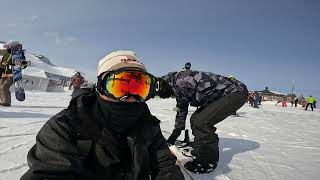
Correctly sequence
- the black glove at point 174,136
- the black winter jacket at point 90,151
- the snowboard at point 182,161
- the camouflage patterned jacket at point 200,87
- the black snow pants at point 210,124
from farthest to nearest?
the black glove at point 174,136 → the camouflage patterned jacket at point 200,87 → the black snow pants at point 210,124 → the snowboard at point 182,161 → the black winter jacket at point 90,151

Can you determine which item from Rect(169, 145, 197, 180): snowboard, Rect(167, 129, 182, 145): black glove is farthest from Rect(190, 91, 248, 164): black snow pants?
Rect(167, 129, 182, 145): black glove

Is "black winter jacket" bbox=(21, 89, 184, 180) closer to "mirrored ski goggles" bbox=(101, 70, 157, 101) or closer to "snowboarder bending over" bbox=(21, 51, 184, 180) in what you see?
"snowboarder bending over" bbox=(21, 51, 184, 180)

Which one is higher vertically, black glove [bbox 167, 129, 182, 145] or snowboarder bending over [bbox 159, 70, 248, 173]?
snowboarder bending over [bbox 159, 70, 248, 173]

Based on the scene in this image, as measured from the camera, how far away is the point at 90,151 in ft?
6.94

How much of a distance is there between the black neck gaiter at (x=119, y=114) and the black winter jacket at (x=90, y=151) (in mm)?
41

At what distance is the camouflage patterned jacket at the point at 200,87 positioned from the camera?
497cm

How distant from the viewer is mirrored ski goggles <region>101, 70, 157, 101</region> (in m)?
2.22

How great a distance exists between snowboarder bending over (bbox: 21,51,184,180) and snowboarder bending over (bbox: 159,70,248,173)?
6.62ft

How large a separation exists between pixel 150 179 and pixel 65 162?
776 millimetres

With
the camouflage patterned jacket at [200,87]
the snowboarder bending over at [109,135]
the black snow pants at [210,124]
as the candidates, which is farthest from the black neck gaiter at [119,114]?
the camouflage patterned jacket at [200,87]

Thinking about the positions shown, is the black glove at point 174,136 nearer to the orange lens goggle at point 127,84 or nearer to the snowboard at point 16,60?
the orange lens goggle at point 127,84

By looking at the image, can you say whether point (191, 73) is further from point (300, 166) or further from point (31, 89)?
point (31, 89)

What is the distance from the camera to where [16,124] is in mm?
6672

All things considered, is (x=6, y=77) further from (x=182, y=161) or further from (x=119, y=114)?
(x=119, y=114)
